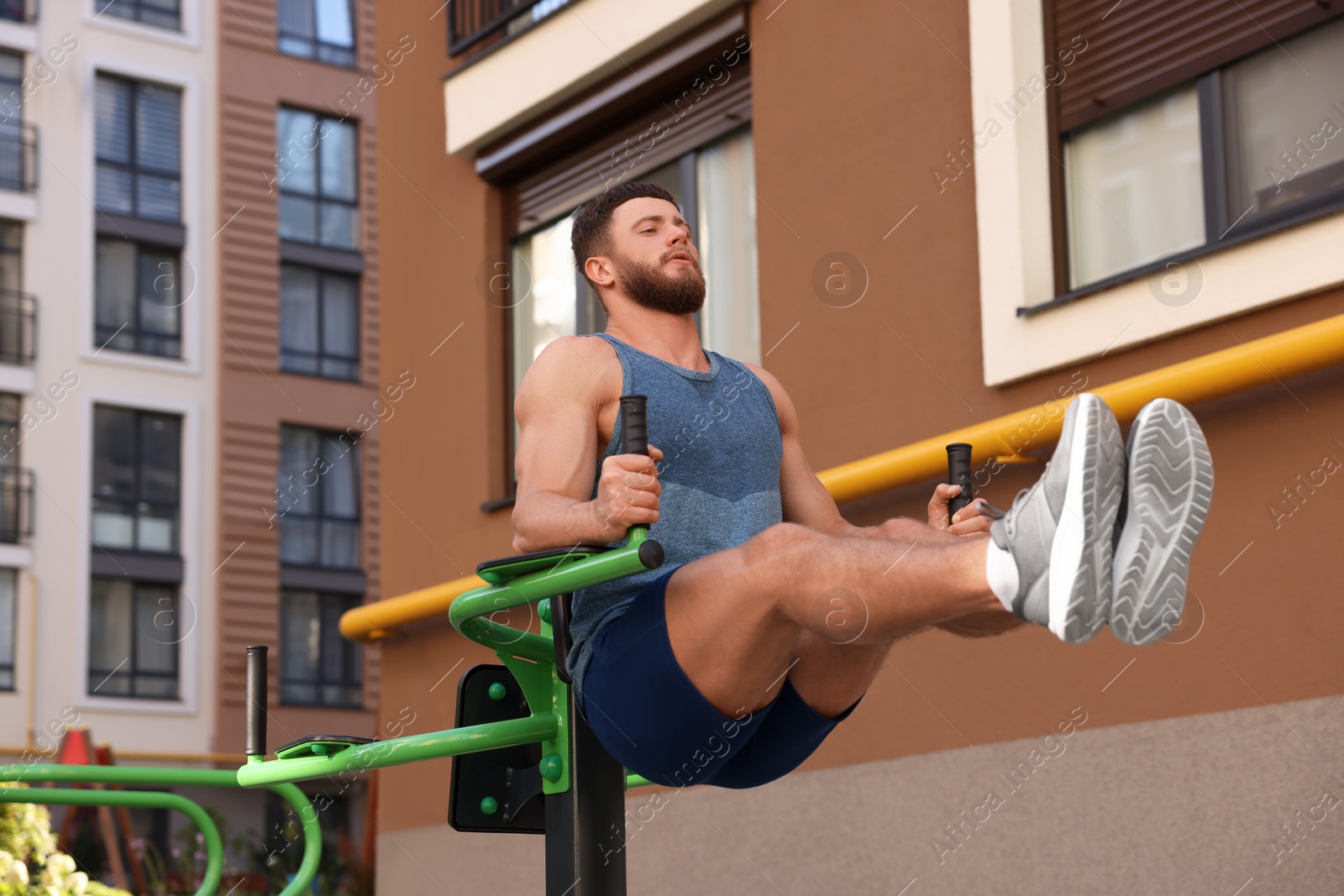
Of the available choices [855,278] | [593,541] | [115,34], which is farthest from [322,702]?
[593,541]

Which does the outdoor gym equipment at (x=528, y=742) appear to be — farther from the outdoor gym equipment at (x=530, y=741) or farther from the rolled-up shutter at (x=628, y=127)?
the rolled-up shutter at (x=628, y=127)

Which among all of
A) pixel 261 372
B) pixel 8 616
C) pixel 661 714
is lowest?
pixel 661 714

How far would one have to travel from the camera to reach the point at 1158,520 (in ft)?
8.02

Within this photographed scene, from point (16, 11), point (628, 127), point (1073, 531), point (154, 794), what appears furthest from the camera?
point (16, 11)

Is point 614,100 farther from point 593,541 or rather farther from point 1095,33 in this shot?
point 593,541

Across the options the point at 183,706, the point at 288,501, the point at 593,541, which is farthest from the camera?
the point at 288,501

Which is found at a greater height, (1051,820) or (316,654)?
(316,654)

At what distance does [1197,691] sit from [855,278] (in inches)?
85.1

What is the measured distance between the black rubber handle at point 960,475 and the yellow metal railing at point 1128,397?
1.73 meters

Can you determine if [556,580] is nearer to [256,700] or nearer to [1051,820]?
[256,700]

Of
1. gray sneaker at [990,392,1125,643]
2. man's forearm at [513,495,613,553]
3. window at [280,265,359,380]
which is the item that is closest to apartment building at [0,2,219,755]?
window at [280,265,359,380]

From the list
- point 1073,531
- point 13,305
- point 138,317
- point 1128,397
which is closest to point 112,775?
point 1073,531

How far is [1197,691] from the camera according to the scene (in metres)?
4.72

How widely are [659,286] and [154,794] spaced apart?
1.88 metres
